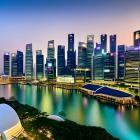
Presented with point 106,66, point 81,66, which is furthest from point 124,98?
point 81,66

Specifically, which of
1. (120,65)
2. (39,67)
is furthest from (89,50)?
(39,67)

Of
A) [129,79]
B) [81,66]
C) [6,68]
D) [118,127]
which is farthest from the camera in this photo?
[6,68]

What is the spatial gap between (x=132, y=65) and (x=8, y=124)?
5465 centimetres

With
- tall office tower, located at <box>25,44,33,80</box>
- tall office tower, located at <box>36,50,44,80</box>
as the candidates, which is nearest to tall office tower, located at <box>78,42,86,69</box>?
tall office tower, located at <box>36,50,44,80</box>

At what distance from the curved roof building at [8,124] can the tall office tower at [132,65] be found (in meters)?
52.2

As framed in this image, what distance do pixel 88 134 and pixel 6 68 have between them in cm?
12991

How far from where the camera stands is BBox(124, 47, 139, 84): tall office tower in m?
49.5

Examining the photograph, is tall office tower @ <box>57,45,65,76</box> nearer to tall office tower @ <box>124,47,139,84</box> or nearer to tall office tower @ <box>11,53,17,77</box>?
tall office tower @ <box>11,53,17,77</box>

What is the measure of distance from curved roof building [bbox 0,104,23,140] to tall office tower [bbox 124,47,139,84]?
5216cm

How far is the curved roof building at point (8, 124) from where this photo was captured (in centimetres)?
889

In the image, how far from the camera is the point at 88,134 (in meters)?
9.31

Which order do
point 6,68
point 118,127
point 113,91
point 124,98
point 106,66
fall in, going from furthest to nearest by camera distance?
point 6,68
point 106,66
point 113,91
point 124,98
point 118,127

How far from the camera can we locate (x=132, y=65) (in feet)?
166

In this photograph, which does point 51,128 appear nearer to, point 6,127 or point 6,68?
point 6,127
